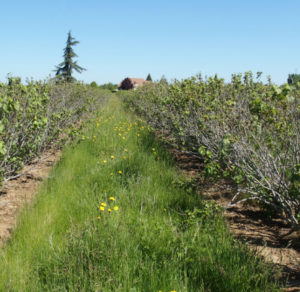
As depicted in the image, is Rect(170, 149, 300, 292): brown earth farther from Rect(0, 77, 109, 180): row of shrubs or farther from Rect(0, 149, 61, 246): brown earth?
Rect(0, 77, 109, 180): row of shrubs

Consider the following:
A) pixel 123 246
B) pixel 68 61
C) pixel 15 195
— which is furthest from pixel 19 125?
pixel 68 61

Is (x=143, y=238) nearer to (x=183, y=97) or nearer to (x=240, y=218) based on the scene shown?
(x=240, y=218)

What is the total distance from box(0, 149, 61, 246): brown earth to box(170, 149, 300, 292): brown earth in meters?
2.52

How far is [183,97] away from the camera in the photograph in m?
6.43

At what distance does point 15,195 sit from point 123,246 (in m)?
2.73

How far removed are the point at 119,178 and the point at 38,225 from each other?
159 centimetres

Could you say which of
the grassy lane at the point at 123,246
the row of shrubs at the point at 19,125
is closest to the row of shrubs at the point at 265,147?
the grassy lane at the point at 123,246

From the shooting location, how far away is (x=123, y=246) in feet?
8.63

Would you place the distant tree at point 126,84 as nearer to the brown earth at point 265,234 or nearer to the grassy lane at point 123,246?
the brown earth at point 265,234

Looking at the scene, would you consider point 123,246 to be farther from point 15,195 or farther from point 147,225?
point 15,195

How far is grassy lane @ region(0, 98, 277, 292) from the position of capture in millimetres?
2291

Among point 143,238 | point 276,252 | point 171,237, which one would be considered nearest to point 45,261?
point 143,238

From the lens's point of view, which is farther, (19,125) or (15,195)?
(15,195)

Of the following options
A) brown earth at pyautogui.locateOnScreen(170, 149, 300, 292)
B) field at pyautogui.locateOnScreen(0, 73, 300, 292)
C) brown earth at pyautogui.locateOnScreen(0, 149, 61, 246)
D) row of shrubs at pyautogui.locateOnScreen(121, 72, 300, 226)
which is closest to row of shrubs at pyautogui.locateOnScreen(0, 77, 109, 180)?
field at pyautogui.locateOnScreen(0, 73, 300, 292)
